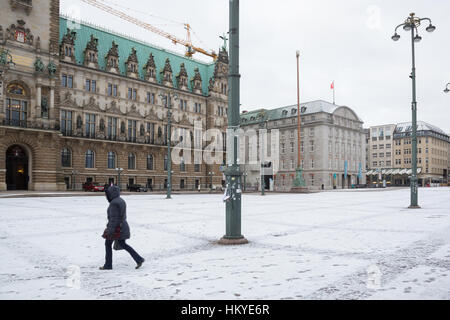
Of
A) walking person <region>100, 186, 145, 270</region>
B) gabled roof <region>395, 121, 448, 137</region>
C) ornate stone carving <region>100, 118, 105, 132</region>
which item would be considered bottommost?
walking person <region>100, 186, 145, 270</region>

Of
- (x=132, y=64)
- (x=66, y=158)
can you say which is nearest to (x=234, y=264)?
(x=66, y=158)

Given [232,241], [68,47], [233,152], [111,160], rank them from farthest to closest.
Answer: [111,160] < [68,47] < [233,152] < [232,241]

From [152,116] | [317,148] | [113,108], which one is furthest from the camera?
[317,148]

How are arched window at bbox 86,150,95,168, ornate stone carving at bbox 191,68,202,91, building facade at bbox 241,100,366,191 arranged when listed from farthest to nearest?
building facade at bbox 241,100,366,191 < ornate stone carving at bbox 191,68,202,91 < arched window at bbox 86,150,95,168

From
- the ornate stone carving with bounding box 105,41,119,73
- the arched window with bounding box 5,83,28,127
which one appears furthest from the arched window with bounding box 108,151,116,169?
the arched window with bounding box 5,83,28,127

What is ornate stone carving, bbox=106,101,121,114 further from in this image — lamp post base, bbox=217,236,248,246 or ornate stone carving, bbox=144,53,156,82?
lamp post base, bbox=217,236,248,246

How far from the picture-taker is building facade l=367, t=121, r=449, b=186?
11706 centimetres

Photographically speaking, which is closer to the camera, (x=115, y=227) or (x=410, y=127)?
(x=115, y=227)

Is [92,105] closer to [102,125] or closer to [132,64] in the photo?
[102,125]

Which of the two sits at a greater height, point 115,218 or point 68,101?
point 68,101

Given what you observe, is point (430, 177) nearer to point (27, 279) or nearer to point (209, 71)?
point (209, 71)

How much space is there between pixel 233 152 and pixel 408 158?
125335 mm

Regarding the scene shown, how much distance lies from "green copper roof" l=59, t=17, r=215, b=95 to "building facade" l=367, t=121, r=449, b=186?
66.4 metres

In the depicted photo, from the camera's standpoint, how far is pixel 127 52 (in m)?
64.4
